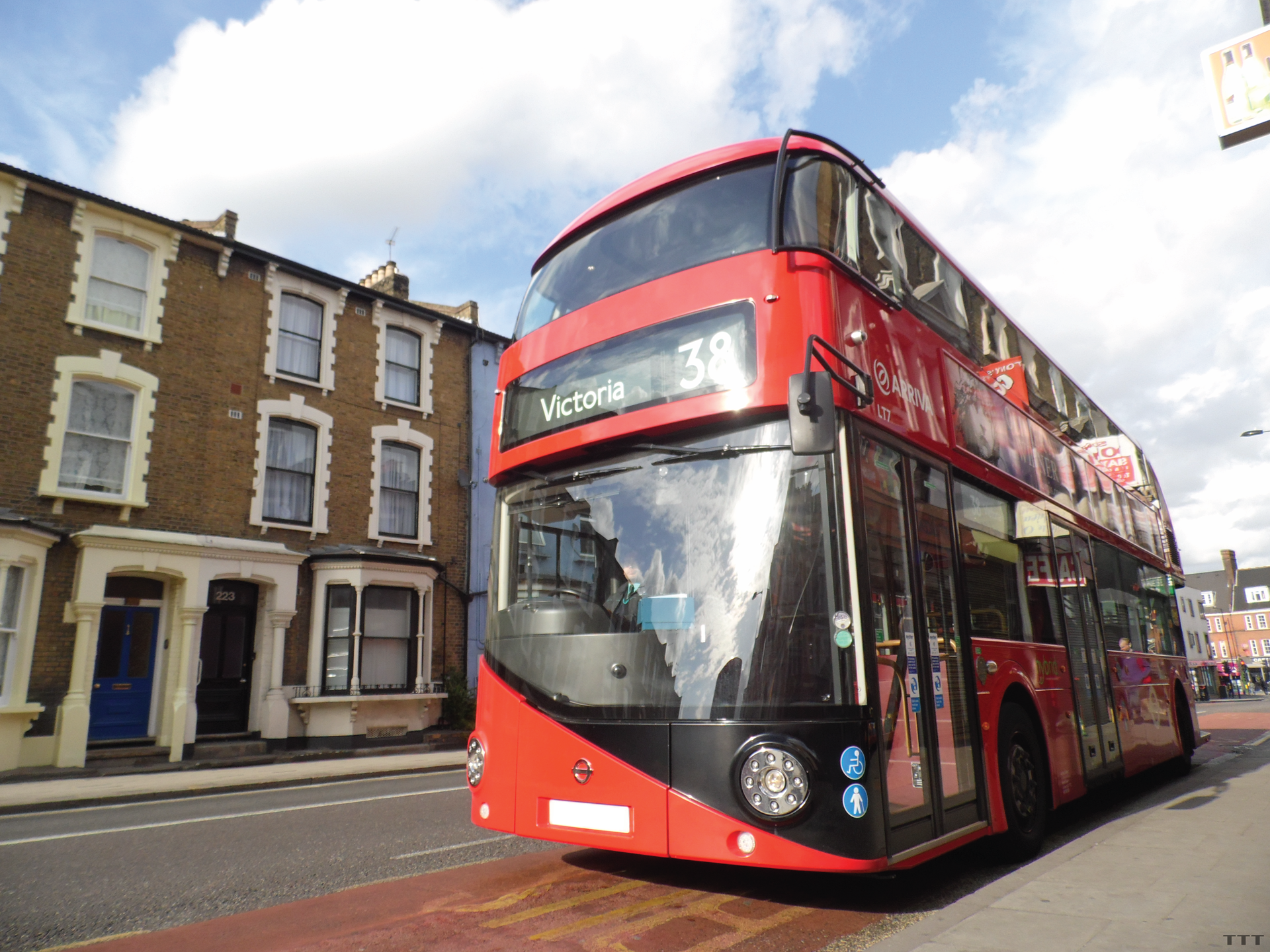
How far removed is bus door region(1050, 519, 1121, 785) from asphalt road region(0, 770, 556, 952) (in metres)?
4.80

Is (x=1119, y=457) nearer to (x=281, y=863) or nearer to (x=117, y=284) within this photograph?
(x=281, y=863)

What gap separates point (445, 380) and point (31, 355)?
8.43 metres

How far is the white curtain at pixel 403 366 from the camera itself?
63.8 ft

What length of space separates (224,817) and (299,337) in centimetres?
1178

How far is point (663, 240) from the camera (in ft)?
17.2

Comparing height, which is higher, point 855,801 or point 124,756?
point 855,801

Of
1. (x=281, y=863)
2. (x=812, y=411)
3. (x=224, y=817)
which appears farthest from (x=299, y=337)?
(x=812, y=411)

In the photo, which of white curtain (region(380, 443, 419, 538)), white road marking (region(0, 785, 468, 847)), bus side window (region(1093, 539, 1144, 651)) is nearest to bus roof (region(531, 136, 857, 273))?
bus side window (region(1093, 539, 1144, 651))

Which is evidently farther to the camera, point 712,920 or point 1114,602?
point 1114,602

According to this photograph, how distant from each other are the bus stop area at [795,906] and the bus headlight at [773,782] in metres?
0.64

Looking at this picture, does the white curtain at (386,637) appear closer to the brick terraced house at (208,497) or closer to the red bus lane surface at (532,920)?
the brick terraced house at (208,497)

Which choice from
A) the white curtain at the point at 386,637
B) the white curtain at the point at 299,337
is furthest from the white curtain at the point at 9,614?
the white curtain at the point at 299,337

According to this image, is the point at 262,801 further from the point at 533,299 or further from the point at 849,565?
the point at 849,565

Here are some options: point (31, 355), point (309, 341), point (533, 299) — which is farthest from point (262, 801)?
point (309, 341)
